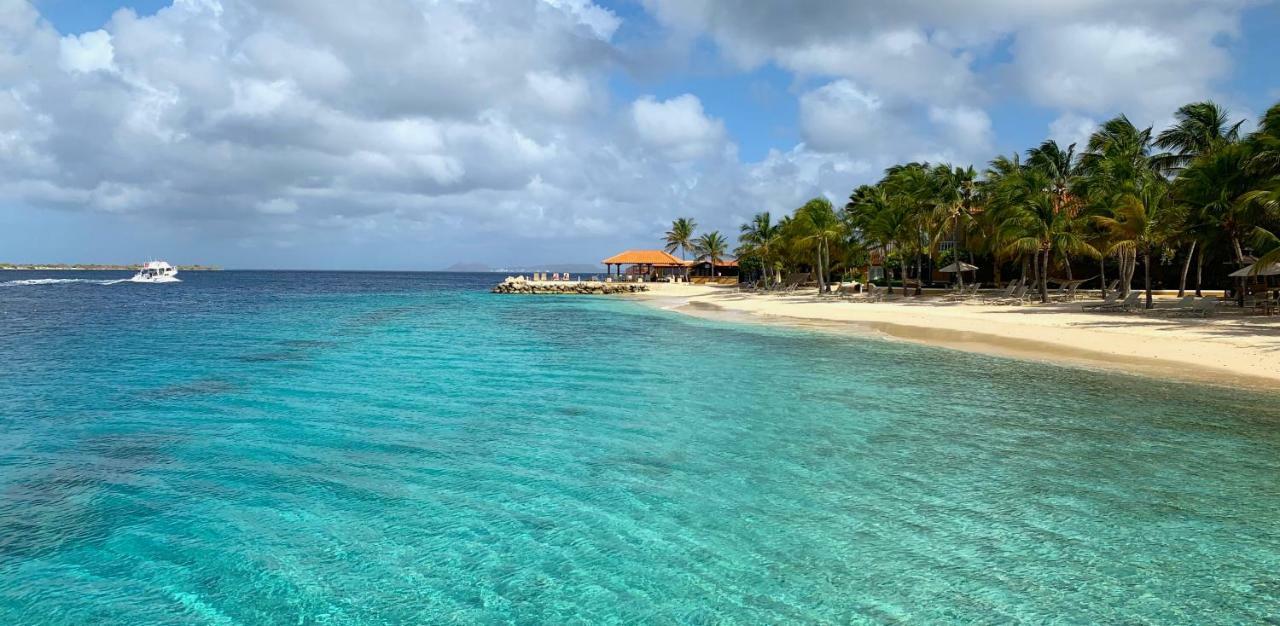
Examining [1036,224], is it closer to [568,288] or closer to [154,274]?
[568,288]

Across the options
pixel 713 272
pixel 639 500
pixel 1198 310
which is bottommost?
pixel 639 500

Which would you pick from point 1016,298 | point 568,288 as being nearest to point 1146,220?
point 1016,298

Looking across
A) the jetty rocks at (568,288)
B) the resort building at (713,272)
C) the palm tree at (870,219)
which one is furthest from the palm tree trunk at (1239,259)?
the resort building at (713,272)

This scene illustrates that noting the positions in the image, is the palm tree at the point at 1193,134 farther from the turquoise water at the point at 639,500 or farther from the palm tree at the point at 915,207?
the turquoise water at the point at 639,500

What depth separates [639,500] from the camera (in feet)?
23.1

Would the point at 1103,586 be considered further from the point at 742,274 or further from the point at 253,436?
the point at 742,274

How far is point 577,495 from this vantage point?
721cm

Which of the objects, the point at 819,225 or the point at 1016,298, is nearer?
the point at 1016,298

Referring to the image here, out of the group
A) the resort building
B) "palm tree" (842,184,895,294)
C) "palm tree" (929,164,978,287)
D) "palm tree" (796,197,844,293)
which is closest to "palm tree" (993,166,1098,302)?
"palm tree" (929,164,978,287)

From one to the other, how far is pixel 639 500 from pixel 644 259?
2774 inches

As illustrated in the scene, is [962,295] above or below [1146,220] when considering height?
below

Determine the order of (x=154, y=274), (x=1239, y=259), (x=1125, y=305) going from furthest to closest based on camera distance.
A: (x=154, y=274) < (x=1125, y=305) < (x=1239, y=259)

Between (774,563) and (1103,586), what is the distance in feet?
7.84

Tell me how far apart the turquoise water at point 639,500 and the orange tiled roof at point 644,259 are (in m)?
62.3
